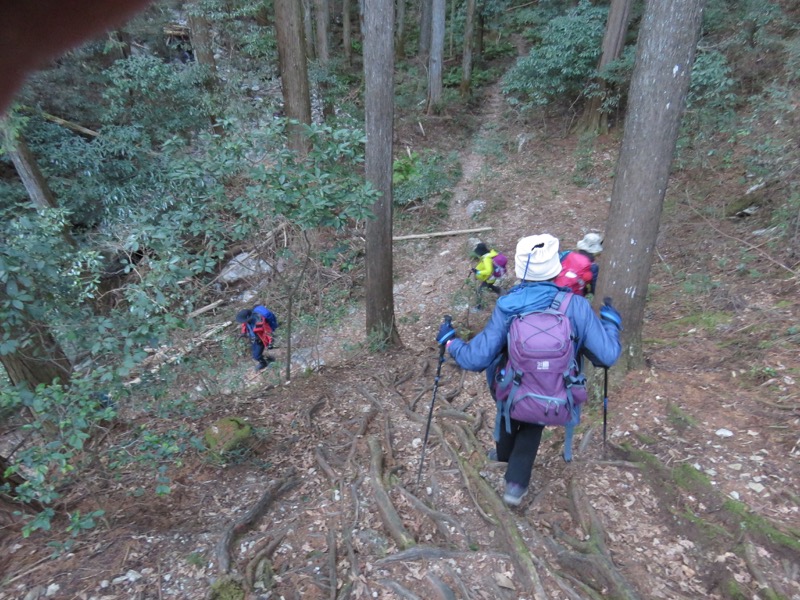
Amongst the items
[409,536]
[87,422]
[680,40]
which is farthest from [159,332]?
[680,40]

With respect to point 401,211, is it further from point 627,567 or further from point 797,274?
point 627,567

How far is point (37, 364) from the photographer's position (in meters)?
Answer: 3.92

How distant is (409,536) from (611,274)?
311 cm

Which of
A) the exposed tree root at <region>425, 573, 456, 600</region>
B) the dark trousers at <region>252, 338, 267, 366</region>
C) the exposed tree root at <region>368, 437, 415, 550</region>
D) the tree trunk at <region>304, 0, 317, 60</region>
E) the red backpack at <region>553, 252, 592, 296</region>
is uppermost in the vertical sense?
the tree trunk at <region>304, 0, 317, 60</region>

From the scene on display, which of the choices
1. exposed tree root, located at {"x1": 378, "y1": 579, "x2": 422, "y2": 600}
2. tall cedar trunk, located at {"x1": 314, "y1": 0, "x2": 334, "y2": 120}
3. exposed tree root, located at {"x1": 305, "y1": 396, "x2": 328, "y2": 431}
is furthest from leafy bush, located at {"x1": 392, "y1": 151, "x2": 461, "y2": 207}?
exposed tree root, located at {"x1": 378, "y1": 579, "x2": 422, "y2": 600}

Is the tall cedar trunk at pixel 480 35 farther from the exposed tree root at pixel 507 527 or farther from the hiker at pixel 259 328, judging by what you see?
the exposed tree root at pixel 507 527

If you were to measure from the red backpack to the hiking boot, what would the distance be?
2.15 meters

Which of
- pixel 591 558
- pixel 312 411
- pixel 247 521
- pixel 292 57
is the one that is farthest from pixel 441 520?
pixel 292 57

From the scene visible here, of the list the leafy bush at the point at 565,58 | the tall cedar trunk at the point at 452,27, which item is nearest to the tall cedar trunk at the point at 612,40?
the leafy bush at the point at 565,58

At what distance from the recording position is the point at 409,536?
340 centimetres

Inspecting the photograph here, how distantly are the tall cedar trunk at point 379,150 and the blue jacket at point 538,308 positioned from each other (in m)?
3.25

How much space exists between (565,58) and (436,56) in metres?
5.67

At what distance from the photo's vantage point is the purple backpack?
9.25 feet

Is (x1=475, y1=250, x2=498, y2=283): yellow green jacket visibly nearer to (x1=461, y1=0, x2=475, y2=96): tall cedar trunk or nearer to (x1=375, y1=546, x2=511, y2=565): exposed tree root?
(x1=375, y1=546, x2=511, y2=565): exposed tree root
